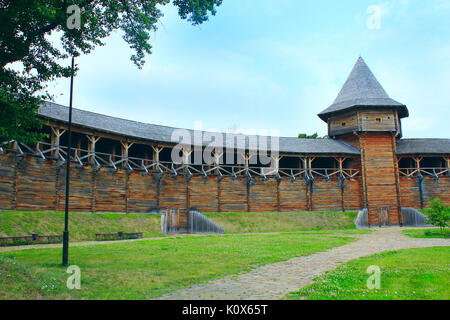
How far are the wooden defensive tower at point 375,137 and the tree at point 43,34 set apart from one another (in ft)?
88.6

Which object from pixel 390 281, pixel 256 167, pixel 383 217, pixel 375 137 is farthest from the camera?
pixel 375 137

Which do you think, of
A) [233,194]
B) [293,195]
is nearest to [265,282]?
[233,194]

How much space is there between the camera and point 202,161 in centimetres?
3234

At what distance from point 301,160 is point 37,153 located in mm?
24782

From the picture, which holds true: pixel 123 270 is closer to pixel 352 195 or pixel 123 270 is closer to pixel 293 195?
pixel 293 195

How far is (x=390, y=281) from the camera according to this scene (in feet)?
28.5

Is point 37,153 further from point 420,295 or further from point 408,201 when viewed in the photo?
point 408,201

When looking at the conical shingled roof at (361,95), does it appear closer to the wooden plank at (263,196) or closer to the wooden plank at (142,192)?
the wooden plank at (263,196)

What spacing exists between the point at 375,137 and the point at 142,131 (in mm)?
24708

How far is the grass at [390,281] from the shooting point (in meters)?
7.27

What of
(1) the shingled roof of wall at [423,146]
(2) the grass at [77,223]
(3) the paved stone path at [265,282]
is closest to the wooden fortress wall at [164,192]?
(2) the grass at [77,223]

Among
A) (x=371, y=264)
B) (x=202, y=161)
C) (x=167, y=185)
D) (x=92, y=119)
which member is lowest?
(x=371, y=264)

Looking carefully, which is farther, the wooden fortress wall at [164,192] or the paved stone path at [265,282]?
the wooden fortress wall at [164,192]
